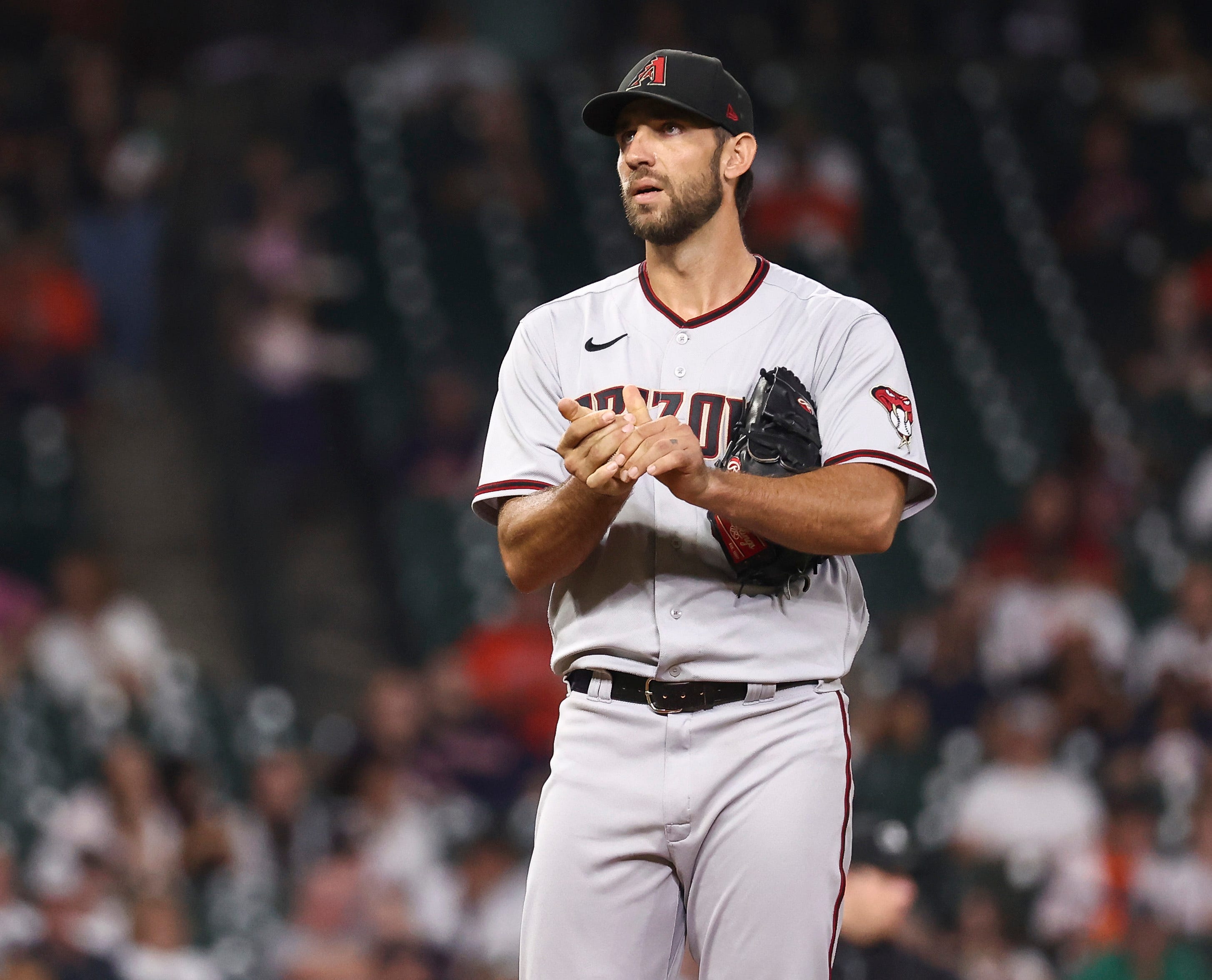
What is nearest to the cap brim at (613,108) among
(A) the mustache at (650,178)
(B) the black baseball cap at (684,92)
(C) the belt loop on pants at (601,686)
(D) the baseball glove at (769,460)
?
(B) the black baseball cap at (684,92)

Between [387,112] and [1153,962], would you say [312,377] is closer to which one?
[387,112]

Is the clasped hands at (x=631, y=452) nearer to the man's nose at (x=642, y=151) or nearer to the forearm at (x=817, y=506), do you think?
the forearm at (x=817, y=506)

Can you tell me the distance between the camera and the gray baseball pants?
93.5 inches

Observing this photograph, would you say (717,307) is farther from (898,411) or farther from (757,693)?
(757,693)

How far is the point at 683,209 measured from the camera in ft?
8.52

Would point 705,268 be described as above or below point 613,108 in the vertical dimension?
below

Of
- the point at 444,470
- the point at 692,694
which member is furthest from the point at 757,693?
the point at 444,470

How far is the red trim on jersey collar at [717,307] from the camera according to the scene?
264 centimetres

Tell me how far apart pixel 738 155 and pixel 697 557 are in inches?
26.2

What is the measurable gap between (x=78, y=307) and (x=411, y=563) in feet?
6.65

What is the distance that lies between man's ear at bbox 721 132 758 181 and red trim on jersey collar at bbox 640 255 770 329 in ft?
0.52

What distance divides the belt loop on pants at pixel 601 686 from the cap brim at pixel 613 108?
0.85 meters

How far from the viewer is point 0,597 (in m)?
7.16

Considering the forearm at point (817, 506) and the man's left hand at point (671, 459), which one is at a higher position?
the man's left hand at point (671, 459)
